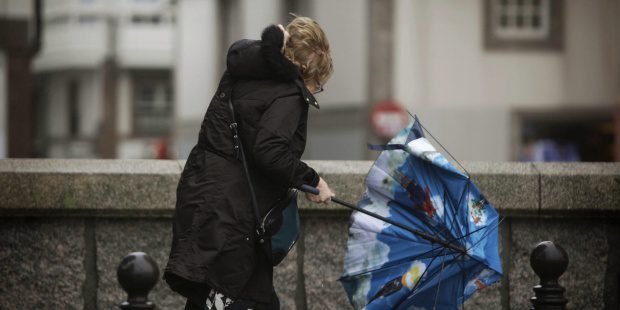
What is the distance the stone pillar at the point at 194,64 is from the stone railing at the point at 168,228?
23072 millimetres

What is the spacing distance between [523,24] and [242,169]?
63.0 feet

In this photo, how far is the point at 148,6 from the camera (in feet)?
179

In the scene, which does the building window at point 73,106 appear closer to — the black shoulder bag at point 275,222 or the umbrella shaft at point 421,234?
the umbrella shaft at point 421,234

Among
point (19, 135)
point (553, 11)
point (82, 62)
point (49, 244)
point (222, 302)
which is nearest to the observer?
point (222, 302)

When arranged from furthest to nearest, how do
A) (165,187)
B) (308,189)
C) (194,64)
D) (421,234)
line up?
1. (194,64)
2. (165,187)
3. (421,234)
4. (308,189)

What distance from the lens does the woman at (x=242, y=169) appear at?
4.34 m

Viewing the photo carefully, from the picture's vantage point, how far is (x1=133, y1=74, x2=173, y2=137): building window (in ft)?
174

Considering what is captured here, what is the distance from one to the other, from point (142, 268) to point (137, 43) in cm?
5030

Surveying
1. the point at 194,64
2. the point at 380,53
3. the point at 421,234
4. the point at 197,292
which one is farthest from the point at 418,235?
the point at 194,64

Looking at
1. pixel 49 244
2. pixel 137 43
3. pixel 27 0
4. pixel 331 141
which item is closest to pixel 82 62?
pixel 137 43

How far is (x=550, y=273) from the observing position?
482 cm

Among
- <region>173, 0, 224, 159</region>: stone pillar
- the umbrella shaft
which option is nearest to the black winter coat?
the umbrella shaft

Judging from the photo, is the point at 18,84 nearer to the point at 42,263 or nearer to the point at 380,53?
the point at 380,53

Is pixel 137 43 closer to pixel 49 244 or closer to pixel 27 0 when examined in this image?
pixel 27 0
